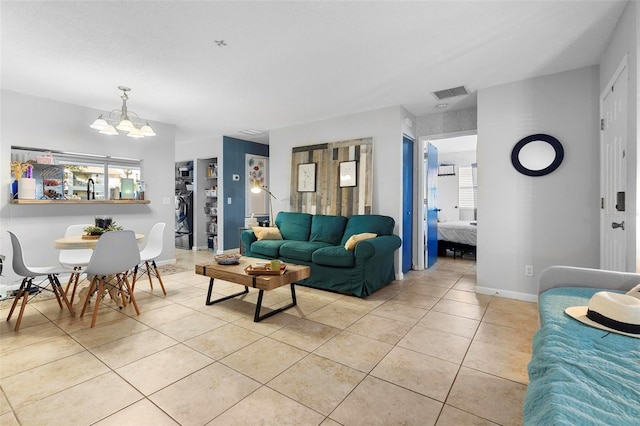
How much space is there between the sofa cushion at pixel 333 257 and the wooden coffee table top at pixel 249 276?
23.2 inches

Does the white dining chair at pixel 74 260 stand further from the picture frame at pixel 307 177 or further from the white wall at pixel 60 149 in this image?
the picture frame at pixel 307 177

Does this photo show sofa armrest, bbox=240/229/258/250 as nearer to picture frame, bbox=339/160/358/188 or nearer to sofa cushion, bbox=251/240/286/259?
sofa cushion, bbox=251/240/286/259

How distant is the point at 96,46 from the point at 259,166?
472cm

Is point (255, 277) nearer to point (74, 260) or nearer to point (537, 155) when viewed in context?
point (74, 260)

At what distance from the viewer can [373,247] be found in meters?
3.52

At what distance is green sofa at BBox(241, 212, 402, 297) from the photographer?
3.55m

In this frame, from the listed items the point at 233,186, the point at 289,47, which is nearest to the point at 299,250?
the point at 289,47

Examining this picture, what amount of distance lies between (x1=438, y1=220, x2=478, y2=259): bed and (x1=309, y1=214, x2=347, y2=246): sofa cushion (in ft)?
9.07

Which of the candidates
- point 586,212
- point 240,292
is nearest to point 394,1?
point 586,212

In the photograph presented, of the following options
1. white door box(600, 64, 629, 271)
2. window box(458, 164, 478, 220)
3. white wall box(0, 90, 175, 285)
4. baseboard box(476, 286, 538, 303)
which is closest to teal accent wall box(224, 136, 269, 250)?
white wall box(0, 90, 175, 285)

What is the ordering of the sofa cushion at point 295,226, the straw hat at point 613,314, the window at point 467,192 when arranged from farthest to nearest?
the window at point 467,192 → the sofa cushion at point 295,226 → the straw hat at point 613,314

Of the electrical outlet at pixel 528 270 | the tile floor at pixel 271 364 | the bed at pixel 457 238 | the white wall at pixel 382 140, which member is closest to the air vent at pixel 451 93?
the white wall at pixel 382 140

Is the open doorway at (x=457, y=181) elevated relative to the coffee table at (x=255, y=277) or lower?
elevated

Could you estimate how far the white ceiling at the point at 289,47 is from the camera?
2.24 m
